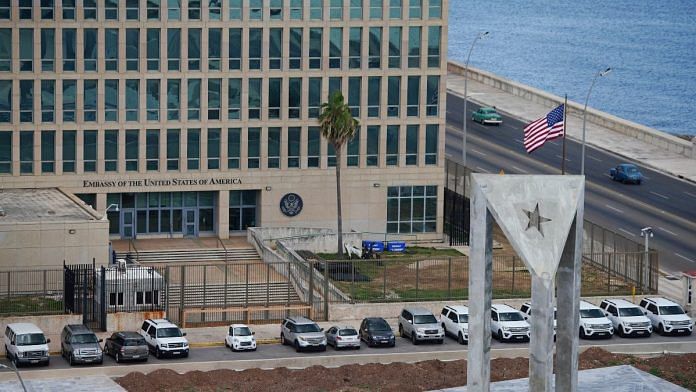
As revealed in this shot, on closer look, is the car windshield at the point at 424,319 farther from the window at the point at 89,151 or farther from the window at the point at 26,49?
the window at the point at 26,49

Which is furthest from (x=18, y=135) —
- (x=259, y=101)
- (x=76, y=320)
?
(x=76, y=320)

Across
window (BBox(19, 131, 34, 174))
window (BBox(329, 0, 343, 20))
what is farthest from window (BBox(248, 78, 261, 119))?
window (BBox(19, 131, 34, 174))

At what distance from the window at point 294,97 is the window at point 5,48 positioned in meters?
15.8

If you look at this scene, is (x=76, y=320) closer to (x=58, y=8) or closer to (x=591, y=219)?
(x=58, y=8)

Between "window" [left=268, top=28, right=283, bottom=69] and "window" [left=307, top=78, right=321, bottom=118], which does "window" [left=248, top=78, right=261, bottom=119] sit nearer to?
"window" [left=268, top=28, right=283, bottom=69]

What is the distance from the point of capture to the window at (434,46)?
10812cm

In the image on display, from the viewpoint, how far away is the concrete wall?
454 ft

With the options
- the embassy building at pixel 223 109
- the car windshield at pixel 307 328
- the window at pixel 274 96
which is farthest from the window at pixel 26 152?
the car windshield at pixel 307 328

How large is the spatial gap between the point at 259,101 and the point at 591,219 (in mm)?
21901

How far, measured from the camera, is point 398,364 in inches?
3204

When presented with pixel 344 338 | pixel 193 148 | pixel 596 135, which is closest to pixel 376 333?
pixel 344 338

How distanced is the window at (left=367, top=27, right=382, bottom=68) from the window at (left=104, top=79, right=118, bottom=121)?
14.5 metres

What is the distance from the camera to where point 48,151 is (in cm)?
10375

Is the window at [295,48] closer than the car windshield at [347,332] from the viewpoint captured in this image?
No
